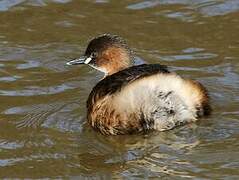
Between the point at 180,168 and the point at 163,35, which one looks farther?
the point at 163,35

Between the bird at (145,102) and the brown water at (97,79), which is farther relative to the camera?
the bird at (145,102)

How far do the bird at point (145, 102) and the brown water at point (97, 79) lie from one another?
0.32 feet

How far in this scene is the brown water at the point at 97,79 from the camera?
253 inches

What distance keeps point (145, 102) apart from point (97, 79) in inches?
72.1

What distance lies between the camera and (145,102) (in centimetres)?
677

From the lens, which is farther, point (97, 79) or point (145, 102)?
point (97, 79)

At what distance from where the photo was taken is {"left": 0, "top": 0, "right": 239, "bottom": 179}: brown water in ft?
21.0

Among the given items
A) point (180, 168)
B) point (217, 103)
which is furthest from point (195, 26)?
point (180, 168)

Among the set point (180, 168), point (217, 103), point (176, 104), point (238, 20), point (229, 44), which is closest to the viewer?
point (180, 168)

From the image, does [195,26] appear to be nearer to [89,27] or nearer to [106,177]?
[89,27]

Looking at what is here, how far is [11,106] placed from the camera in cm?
776

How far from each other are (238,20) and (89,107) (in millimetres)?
3038

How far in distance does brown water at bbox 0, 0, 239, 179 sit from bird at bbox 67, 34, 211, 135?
98mm

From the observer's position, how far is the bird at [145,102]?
6.77 metres
